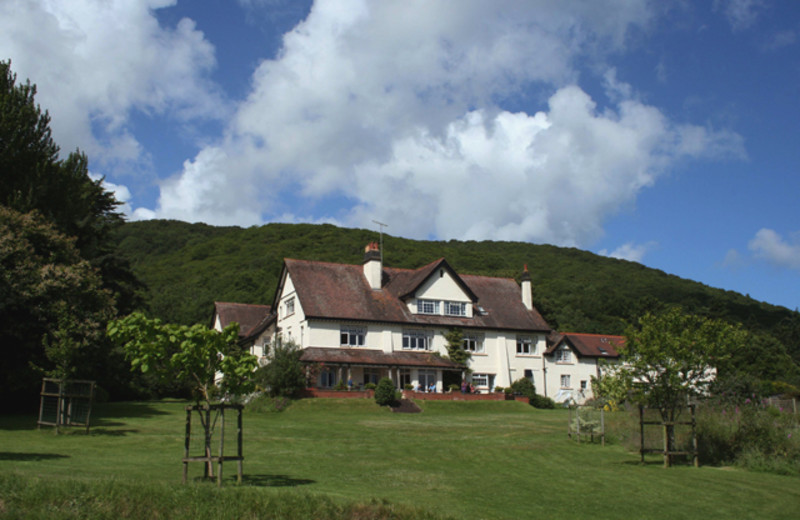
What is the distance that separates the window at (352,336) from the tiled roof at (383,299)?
88cm

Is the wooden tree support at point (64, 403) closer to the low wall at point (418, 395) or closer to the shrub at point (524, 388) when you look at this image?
the low wall at point (418, 395)

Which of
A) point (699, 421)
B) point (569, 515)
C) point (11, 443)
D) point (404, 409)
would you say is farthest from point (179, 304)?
point (569, 515)

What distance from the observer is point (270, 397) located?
37844mm

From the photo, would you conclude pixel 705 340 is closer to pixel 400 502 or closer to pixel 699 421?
pixel 699 421

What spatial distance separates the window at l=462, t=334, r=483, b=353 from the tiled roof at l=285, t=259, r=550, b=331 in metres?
0.92

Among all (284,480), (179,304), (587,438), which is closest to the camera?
(284,480)

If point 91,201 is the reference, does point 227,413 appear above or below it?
below

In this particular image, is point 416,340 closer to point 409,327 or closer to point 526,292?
point 409,327

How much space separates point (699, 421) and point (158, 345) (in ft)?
55.5

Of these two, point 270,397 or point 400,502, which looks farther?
point 270,397

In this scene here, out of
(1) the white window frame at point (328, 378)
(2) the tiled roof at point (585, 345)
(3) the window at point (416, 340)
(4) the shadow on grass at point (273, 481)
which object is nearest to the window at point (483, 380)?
(3) the window at point (416, 340)

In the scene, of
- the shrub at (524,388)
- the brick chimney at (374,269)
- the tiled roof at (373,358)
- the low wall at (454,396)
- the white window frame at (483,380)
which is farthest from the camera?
the brick chimney at (374,269)

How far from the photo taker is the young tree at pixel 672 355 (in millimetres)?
19234

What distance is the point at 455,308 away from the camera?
5109 cm
